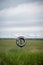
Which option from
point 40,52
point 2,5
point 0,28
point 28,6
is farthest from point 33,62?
point 2,5

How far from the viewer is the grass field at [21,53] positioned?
7.51 feet

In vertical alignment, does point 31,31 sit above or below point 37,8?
below

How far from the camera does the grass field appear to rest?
2.29m

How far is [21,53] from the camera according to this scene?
2316 mm

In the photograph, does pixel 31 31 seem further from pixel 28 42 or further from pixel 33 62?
pixel 33 62

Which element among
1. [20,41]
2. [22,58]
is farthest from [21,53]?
[20,41]

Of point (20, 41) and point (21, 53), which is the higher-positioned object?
point (20, 41)

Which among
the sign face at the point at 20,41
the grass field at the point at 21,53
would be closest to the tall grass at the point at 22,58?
the grass field at the point at 21,53

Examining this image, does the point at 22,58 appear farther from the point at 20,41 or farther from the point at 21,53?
the point at 20,41

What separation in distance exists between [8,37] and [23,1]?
65 centimetres

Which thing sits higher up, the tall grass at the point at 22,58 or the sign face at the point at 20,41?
the sign face at the point at 20,41

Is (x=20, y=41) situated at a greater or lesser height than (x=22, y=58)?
greater

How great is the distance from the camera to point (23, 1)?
7.79 ft

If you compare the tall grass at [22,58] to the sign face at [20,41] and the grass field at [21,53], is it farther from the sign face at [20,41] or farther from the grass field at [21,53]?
the sign face at [20,41]
